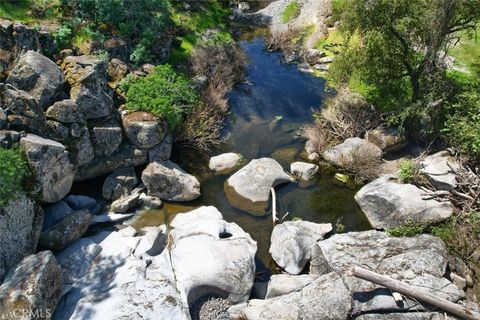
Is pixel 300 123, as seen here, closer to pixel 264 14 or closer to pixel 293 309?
pixel 293 309

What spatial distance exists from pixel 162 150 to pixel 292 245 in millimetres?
8810

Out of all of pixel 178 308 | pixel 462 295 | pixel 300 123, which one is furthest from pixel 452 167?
pixel 178 308

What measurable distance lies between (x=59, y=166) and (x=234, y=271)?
8.81 meters

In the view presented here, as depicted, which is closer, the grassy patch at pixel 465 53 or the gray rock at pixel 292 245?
the gray rock at pixel 292 245

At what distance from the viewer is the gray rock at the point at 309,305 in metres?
14.1

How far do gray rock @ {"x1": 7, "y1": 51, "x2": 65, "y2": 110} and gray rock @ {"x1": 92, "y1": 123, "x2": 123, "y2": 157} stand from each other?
2.54 meters

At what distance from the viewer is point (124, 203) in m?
19.3

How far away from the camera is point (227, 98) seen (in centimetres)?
2827

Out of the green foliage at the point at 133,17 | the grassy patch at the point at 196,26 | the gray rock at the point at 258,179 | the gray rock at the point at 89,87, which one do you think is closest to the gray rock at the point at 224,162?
the gray rock at the point at 258,179

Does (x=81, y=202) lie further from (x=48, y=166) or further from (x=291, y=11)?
(x=291, y=11)

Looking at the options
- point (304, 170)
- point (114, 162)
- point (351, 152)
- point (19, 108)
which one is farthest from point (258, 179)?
point (19, 108)

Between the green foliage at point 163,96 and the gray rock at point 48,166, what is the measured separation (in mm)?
5008

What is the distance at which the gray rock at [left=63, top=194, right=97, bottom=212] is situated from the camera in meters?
19.0

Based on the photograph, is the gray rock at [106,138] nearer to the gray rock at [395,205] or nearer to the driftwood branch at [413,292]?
the gray rock at [395,205]
